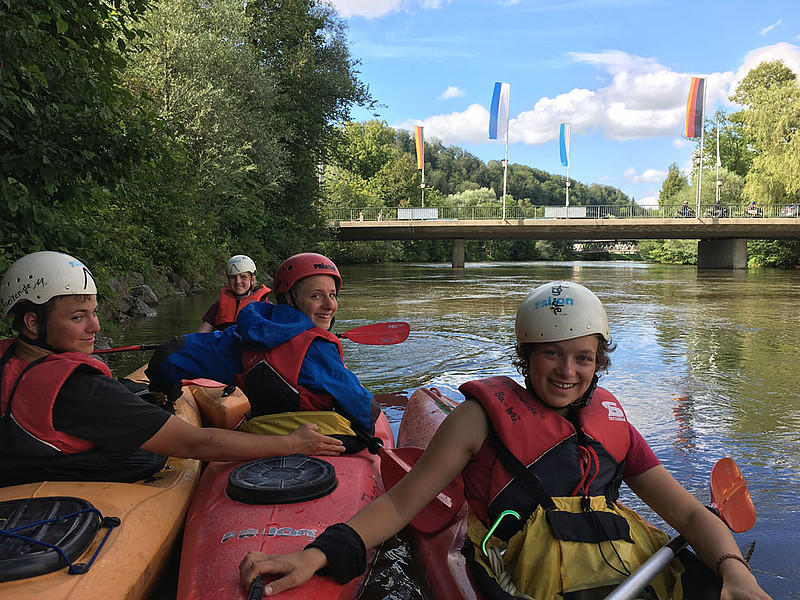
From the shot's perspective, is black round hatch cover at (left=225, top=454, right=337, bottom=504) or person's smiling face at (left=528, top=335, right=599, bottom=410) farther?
black round hatch cover at (left=225, top=454, right=337, bottom=504)

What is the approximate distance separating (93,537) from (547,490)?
1.50m

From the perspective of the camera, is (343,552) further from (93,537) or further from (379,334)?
(379,334)

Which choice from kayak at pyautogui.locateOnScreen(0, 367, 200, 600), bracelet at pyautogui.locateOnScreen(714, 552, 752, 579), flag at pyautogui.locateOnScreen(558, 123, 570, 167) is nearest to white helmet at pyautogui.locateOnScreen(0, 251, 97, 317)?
kayak at pyautogui.locateOnScreen(0, 367, 200, 600)

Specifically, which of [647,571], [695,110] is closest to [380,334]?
[647,571]

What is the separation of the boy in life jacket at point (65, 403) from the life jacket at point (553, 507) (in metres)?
1.18

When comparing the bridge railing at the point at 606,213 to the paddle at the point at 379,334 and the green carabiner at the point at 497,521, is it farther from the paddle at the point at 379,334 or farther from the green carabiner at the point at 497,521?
the green carabiner at the point at 497,521

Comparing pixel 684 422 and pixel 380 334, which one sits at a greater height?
pixel 380 334

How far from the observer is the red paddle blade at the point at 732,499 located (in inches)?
80.7

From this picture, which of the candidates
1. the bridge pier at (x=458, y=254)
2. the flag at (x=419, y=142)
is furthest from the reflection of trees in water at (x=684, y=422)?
the flag at (x=419, y=142)

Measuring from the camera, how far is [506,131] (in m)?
39.2

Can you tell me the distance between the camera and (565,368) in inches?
78.9

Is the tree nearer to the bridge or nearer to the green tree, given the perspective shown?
the bridge

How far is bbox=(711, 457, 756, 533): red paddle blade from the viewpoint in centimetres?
205

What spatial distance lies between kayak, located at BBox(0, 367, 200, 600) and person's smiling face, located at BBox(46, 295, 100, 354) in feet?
1.75
